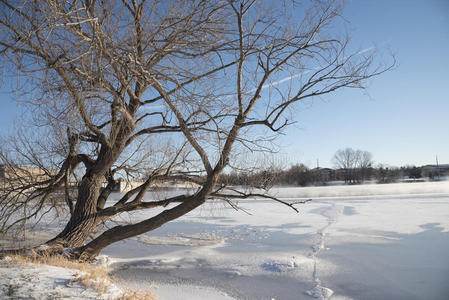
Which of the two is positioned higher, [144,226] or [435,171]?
[435,171]

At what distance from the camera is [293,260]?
22.6ft

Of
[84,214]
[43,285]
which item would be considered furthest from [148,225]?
[43,285]

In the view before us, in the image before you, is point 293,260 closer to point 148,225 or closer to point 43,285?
point 148,225

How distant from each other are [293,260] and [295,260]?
47mm

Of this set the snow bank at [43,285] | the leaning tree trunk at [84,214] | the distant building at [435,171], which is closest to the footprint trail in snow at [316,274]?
the snow bank at [43,285]

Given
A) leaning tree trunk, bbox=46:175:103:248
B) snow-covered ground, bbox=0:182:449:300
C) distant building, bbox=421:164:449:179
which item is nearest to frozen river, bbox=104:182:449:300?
snow-covered ground, bbox=0:182:449:300

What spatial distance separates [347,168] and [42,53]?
67.5m

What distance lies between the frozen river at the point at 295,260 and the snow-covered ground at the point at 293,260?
0.06 ft

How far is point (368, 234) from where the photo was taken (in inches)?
375

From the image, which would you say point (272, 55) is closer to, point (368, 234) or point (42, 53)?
point (42, 53)

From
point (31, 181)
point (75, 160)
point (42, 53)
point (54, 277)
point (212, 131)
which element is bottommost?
point (54, 277)

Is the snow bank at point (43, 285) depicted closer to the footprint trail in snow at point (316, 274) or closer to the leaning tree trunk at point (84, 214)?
the leaning tree trunk at point (84, 214)

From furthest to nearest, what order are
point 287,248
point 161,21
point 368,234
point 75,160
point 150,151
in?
point 368,234
point 287,248
point 150,151
point 75,160
point 161,21

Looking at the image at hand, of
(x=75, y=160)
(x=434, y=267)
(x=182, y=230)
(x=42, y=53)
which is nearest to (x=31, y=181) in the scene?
(x=75, y=160)
